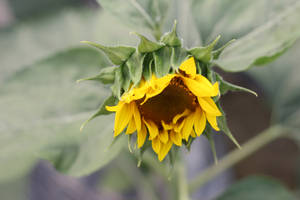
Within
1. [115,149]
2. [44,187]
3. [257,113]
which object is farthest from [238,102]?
[115,149]

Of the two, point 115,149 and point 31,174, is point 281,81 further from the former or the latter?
point 31,174

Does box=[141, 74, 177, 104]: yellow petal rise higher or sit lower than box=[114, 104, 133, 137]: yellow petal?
higher

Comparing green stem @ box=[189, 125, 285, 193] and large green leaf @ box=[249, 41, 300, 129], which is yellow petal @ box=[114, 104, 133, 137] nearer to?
green stem @ box=[189, 125, 285, 193]

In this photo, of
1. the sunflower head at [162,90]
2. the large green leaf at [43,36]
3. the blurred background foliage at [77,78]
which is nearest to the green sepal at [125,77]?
the sunflower head at [162,90]


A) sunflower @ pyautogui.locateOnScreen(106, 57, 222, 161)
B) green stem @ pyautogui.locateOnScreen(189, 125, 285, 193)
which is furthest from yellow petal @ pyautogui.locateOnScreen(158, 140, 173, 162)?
green stem @ pyautogui.locateOnScreen(189, 125, 285, 193)

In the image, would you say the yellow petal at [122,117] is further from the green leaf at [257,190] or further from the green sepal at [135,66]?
the green leaf at [257,190]

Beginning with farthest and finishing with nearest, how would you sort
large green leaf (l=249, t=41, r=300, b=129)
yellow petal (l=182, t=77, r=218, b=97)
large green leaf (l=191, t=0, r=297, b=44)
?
large green leaf (l=249, t=41, r=300, b=129), large green leaf (l=191, t=0, r=297, b=44), yellow petal (l=182, t=77, r=218, b=97)
